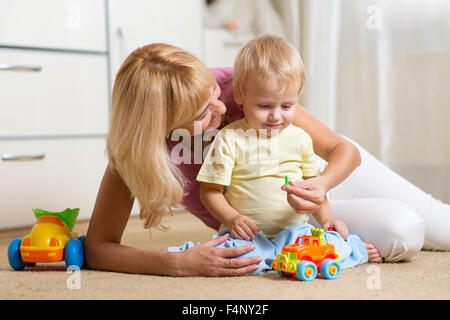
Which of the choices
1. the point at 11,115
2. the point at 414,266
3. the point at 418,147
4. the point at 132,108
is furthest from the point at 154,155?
the point at 418,147

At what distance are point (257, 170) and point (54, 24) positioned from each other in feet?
4.03

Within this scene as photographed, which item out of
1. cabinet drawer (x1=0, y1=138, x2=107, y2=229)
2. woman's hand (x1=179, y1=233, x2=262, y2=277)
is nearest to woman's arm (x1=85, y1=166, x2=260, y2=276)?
woman's hand (x1=179, y1=233, x2=262, y2=277)

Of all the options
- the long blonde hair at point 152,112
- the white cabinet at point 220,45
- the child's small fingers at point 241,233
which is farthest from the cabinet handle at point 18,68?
the child's small fingers at point 241,233

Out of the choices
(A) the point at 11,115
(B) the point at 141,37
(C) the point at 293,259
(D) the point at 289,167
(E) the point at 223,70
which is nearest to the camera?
(C) the point at 293,259

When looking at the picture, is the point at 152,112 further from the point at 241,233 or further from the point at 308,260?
the point at 308,260

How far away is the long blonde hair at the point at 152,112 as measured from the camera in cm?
112

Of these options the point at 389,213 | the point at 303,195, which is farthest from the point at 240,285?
the point at 389,213

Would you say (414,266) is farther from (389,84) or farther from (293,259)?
(389,84)

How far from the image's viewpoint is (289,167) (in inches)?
47.4

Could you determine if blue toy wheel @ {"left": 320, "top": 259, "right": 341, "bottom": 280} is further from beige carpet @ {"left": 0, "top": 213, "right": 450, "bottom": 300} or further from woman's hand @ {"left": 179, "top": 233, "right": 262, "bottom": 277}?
woman's hand @ {"left": 179, "top": 233, "right": 262, "bottom": 277}

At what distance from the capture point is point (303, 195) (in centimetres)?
109

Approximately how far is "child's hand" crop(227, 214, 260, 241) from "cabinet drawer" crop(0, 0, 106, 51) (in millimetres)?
1220

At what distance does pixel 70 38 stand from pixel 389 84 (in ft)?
3.89

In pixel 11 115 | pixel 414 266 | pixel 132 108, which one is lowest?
pixel 414 266
